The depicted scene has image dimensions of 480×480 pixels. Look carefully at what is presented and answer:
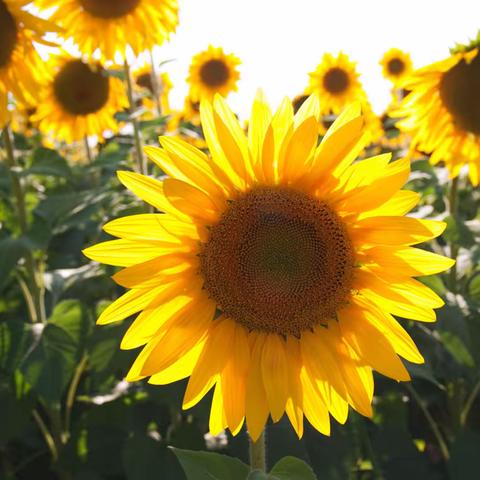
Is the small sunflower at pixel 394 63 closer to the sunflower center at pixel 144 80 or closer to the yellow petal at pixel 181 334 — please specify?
the sunflower center at pixel 144 80

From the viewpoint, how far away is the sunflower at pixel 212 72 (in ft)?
25.3

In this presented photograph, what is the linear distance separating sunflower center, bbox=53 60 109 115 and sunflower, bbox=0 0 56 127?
1.72m

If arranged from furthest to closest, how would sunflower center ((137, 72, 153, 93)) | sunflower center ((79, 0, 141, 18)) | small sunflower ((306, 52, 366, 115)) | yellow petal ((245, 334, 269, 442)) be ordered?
sunflower center ((137, 72, 153, 93)), small sunflower ((306, 52, 366, 115)), sunflower center ((79, 0, 141, 18)), yellow petal ((245, 334, 269, 442))

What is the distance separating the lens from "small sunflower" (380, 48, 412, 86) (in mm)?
9367

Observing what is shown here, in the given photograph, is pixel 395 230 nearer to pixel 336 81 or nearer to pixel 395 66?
pixel 336 81

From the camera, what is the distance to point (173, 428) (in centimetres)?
292

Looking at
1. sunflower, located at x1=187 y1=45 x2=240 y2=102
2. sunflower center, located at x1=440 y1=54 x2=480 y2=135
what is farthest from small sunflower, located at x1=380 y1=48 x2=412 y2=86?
sunflower center, located at x1=440 y1=54 x2=480 y2=135

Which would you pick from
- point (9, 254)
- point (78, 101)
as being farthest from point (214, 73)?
point (9, 254)

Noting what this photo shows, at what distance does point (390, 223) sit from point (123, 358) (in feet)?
4.55

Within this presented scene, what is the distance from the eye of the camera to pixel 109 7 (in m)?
4.00

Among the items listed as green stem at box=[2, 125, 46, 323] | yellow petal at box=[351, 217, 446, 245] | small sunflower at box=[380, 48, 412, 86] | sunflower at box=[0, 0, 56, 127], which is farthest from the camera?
small sunflower at box=[380, 48, 412, 86]

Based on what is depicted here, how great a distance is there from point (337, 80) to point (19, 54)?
17.7ft

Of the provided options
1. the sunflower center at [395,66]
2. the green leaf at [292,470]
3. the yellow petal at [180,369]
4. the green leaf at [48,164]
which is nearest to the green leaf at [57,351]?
the green leaf at [48,164]

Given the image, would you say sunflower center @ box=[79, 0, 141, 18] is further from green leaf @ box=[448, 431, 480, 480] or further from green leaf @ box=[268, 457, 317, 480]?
green leaf @ box=[268, 457, 317, 480]
